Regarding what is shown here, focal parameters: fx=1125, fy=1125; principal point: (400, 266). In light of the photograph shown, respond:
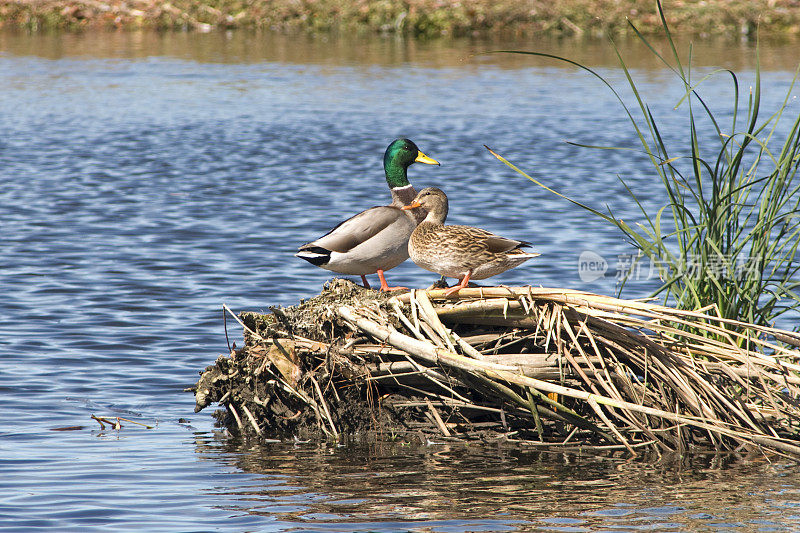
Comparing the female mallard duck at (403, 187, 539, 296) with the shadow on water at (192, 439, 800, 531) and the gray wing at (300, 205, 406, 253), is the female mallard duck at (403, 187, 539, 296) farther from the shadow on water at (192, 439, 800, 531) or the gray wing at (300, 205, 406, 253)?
the shadow on water at (192, 439, 800, 531)

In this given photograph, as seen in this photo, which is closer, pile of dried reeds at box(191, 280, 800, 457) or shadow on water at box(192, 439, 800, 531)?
shadow on water at box(192, 439, 800, 531)

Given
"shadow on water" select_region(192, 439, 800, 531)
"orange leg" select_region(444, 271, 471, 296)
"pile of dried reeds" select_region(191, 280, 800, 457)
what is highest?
"orange leg" select_region(444, 271, 471, 296)

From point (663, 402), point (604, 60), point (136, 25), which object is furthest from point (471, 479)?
point (136, 25)

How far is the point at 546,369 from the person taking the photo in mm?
6355

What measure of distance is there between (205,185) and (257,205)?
1738 millimetres

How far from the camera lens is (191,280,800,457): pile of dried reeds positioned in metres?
6.23

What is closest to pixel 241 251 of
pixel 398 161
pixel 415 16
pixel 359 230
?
pixel 398 161

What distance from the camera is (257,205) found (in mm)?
15297

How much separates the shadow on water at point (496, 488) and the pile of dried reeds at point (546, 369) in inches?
6.9

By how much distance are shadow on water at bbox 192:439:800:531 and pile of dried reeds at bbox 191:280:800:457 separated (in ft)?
0.58

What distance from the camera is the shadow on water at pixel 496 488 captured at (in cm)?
554

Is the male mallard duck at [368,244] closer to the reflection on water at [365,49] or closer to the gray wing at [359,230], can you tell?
the gray wing at [359,230]

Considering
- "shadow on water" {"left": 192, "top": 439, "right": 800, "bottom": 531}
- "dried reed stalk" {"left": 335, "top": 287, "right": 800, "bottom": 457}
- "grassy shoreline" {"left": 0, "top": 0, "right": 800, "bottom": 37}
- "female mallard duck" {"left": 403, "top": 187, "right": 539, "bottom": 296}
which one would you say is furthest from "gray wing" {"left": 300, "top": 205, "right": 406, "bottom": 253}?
"grassy shoreline" {"left": 0, "top": 0, "right": 800, "bottom": 37}

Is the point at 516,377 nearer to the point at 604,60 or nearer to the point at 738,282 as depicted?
the point at 738,282
